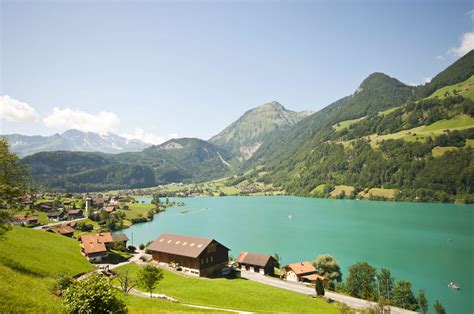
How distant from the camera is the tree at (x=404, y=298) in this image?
1922 inches

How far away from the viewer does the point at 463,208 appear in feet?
470

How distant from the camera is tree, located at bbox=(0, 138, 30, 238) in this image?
75.8 ft

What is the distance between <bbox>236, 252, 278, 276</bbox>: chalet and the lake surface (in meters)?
14.1

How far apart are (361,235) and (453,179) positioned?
106m

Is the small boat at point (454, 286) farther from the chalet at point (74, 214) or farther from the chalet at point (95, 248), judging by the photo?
the chalet at point (74, 214)

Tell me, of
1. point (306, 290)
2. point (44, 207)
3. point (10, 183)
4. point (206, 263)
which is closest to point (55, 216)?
point (44, 207)

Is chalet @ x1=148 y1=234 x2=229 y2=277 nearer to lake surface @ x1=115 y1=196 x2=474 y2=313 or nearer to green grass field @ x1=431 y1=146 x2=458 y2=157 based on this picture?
lake surface @ x1=115 y1=196 x2=474 y2=313

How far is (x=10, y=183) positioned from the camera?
23.8 m

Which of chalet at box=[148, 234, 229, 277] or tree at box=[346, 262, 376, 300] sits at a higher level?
chalet at box=[148, 234, 229, 277]

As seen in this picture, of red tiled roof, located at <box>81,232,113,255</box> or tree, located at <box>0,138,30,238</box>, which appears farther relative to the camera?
red tiled roof, located at <box>81,232,113,255</box>

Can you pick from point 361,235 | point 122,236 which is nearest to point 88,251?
point 122,236

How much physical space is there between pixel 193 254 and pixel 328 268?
2790 cm

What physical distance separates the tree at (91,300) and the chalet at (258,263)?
50180 millimetres

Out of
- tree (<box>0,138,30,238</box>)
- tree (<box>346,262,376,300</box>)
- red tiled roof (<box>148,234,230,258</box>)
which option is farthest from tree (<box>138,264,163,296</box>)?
tree (<box>346,262,376,300</box>)
